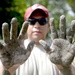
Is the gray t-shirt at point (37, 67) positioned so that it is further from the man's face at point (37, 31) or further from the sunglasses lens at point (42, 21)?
the sunglasses lens at point (42, 21)

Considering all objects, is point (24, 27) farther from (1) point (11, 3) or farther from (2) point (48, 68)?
(1) point (11, 3)

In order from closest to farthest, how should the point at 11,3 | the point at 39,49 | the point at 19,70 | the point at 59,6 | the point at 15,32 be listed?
1. the point at 15,32
2. the point at 19,70
3. the point at 39,49
4. the point at 11,3
5. the point at 59,6

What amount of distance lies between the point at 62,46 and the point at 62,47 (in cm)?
1

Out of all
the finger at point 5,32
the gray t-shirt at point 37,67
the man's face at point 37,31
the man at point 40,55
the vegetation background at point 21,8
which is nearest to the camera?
the finger at point 5,32

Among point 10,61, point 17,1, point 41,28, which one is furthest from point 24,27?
point 17,1

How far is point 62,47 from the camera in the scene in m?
4.08

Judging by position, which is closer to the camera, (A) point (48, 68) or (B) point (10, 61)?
(B) point (10, 61)

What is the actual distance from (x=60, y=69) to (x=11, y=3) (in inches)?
573

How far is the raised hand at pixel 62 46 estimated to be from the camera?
4008 millimetres

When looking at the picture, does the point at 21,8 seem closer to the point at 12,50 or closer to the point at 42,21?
the point at 42,21

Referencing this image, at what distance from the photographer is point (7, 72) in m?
4.06

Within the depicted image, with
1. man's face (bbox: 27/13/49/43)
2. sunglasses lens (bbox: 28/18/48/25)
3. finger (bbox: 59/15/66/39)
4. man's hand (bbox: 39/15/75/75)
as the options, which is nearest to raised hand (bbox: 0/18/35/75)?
man's hand (bbox: 39/15/75/75)

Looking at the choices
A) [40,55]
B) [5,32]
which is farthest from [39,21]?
[5,32]

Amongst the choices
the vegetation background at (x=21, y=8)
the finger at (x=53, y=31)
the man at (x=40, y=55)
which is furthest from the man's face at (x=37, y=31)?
the vegetation background at (x=21, y=8)
